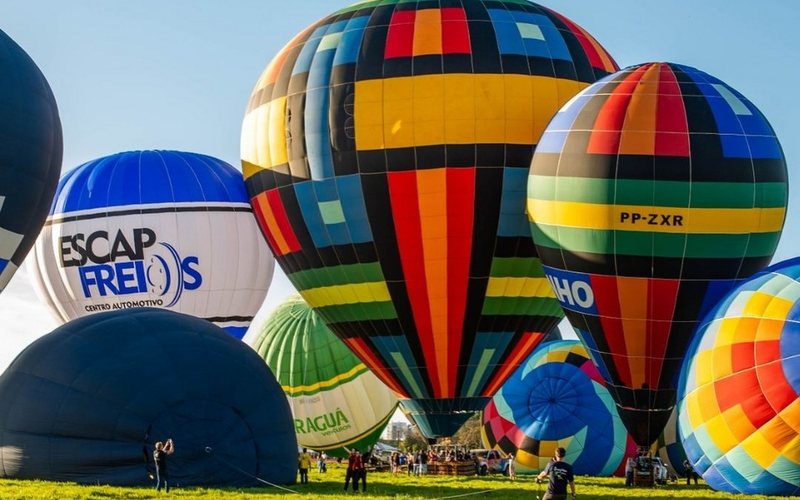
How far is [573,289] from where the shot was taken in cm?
2020

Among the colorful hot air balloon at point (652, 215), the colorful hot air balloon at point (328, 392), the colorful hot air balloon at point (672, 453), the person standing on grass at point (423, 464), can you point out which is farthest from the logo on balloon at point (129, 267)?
the colorful hot air balloon at point (652, 215)

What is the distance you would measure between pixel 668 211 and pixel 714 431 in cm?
349

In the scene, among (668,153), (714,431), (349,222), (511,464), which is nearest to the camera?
(714,431)

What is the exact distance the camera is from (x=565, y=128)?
20.2m

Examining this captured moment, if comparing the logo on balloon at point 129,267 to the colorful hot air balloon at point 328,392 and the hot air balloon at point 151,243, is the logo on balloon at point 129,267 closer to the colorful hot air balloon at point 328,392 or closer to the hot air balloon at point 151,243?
the hot air balloon at point 151,243

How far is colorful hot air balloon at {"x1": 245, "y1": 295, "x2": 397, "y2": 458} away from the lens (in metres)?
28.9

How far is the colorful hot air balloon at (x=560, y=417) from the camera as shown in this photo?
25953 millimetres

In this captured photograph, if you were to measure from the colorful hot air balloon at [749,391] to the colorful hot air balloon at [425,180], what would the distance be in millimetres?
5027

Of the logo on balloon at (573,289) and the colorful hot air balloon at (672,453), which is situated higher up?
the logo on balloon at (573,289)

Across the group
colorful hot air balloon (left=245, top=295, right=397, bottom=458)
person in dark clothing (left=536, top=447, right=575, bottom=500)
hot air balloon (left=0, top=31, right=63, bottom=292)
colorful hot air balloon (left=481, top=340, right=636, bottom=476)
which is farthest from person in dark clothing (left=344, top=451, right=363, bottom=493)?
colorful hot air balloon (left=245, top=295, right=397, bottom=458)

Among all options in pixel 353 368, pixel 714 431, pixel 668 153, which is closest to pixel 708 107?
pixel 668 153

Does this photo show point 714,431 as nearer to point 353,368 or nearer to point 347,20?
point 347,20

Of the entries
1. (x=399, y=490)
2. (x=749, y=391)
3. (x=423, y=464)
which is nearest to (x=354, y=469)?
(x=399, y=490)

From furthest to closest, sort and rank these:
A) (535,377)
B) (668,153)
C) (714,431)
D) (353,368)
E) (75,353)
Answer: (353,368) → (535,377) → (668,153) → (75,353) → (714,431)
